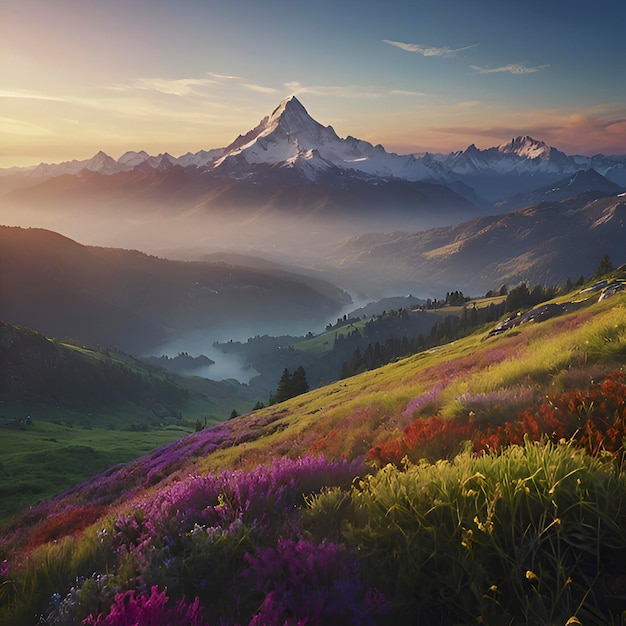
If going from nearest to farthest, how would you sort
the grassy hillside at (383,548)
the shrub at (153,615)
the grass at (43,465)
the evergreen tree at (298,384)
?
the shrub at (153,615)
the grassy hillside at (383,548)
the grass at (43,465)
the evergreen tree at (298,384)

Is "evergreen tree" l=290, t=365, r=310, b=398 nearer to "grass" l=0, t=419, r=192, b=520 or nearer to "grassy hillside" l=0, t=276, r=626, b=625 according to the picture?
"grass" l=0, t=419, r=192, b=520

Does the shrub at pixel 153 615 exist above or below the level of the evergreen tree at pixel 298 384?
above

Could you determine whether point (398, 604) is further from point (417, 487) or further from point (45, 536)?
point (45, 536)

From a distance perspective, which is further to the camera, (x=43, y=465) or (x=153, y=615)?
(x=43, y=465)

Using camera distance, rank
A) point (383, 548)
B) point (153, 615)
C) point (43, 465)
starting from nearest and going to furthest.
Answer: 1. point (153, 615)
2. point (383, 548)
3. point (43, 465)

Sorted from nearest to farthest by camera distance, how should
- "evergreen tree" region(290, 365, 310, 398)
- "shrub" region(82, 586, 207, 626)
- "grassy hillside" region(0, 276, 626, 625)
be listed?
"shrub" region(82, 586, 207, 626)
"grassy hillside" region(0, 276, 626, 625)
"evergreen tree" region(290, 365, 310, 398)

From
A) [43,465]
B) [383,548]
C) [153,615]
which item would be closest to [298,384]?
[43,465]

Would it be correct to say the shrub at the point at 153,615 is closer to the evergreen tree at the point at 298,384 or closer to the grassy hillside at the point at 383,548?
the grassy hillside at the point at 383,548

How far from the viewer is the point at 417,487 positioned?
4020mm

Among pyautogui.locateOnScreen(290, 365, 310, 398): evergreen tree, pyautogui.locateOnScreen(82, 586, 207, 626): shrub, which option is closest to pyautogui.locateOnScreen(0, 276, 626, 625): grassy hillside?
pyautogui.locateOnScreen(82, 586, 207, 626): shrub

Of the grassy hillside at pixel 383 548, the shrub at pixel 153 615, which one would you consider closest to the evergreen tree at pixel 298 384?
the grassy hillside at pixel 383 548

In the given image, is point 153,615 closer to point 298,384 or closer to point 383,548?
point 383,548

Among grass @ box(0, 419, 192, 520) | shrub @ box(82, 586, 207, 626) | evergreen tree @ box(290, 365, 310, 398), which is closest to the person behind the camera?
shrub @ box(82, 586, 207, 626)

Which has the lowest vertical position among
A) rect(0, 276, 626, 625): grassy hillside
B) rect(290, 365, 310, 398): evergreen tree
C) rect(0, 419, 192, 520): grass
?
rect(0, 419, 192, 520): grass
